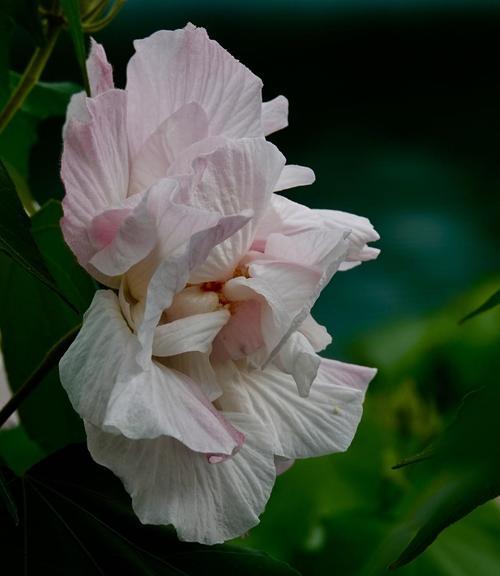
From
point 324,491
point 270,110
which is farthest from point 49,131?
point 270,110

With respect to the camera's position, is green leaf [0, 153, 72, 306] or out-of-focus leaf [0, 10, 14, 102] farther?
out-of-focus leaf [0, 10, 14, 102]

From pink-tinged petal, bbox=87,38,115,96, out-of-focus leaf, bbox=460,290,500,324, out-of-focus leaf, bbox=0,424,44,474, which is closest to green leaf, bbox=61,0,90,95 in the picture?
pink-tinged petal, bbox=87,38,115,96

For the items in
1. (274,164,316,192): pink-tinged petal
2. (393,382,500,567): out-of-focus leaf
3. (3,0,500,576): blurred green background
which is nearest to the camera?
(393,382,500,567): out-of-focus leaf

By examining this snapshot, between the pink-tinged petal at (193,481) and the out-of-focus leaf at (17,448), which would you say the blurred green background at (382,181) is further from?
the pink-tinged petal at (193,481)

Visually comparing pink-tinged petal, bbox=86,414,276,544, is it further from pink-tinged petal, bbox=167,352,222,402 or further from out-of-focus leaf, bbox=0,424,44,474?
out-of-focus leaf, bbox=0,424,44,474

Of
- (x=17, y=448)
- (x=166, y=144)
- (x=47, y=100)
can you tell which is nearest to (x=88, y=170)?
(x=166, y=144)

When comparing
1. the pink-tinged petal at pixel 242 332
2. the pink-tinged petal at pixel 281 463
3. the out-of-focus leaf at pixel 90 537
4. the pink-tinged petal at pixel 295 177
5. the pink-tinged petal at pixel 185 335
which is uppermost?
the pink-tinged petal at pixel 295 177

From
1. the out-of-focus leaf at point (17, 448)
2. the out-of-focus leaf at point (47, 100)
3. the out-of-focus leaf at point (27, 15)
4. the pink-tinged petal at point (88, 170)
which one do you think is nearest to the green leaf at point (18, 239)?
the pink-tinged petal at point (88, 170)
